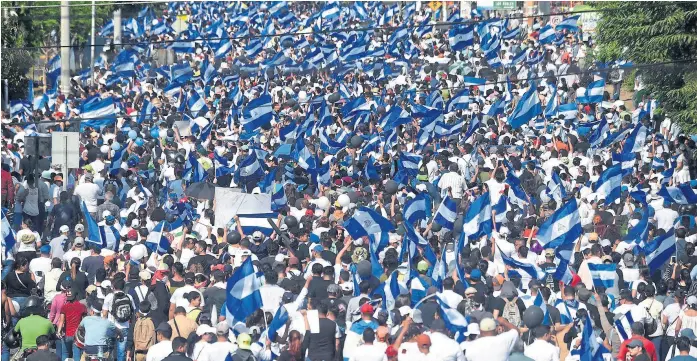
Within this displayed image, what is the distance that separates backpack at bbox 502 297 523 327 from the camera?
53.4ft

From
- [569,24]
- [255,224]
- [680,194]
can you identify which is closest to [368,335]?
[255,224]

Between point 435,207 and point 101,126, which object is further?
point 101,126

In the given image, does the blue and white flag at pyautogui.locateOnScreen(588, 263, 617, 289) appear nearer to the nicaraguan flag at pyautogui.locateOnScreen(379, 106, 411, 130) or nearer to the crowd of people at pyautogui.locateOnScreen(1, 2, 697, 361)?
the crowd of people at pyautogui.locateOnScreen(1, 2, 697, 361)

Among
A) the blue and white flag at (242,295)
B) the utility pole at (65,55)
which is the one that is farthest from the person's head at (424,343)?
the utility pole at (65,55)

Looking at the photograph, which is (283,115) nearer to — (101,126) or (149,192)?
(101,126)

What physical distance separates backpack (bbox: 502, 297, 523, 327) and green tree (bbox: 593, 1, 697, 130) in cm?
1389

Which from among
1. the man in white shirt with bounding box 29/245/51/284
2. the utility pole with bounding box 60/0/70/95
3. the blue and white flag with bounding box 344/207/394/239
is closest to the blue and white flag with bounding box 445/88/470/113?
the utility pole with bounding box 60/0/70/95

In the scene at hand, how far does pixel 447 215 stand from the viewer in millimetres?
21531

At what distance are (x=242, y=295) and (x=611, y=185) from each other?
28.2ft

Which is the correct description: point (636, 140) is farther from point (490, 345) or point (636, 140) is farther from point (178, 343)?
point (178, 343)

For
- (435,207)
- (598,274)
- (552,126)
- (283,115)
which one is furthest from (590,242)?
(283,115)

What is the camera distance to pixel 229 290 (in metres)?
16.8

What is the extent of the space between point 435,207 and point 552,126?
7.96m

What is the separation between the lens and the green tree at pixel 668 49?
29969 millimetres
